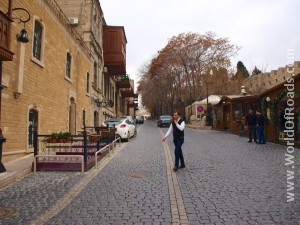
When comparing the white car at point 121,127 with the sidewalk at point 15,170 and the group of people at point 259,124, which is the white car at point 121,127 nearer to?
the sidewalk at point 15,170

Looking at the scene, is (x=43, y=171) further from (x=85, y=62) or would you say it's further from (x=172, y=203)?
→ (x=85, y=62)

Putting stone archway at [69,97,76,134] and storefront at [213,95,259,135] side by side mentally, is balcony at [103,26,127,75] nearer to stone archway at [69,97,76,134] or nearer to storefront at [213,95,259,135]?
stone archway at [69,97,76,134]

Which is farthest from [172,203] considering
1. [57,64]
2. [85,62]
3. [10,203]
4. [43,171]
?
[85,62]

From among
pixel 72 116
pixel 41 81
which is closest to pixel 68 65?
pixel 72 116

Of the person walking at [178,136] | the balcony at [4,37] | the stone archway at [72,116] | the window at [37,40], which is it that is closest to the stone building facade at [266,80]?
the stone archway at [72,116]

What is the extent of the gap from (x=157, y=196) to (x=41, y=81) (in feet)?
28.5

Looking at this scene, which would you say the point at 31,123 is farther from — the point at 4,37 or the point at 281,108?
the point at 281,108

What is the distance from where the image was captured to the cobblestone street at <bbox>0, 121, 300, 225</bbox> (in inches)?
166

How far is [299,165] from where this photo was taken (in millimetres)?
8164

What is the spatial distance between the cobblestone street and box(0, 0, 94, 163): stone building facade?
10.3ft

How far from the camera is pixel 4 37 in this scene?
7.55 m

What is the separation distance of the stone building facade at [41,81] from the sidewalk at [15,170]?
0.46 metres

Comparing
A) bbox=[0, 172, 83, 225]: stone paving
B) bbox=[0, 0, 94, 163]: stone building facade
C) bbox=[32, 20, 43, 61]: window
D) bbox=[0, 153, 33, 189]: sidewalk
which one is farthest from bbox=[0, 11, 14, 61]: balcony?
bbox=[32, 20, 43, 61]: window

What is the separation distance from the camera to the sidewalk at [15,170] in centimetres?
652
